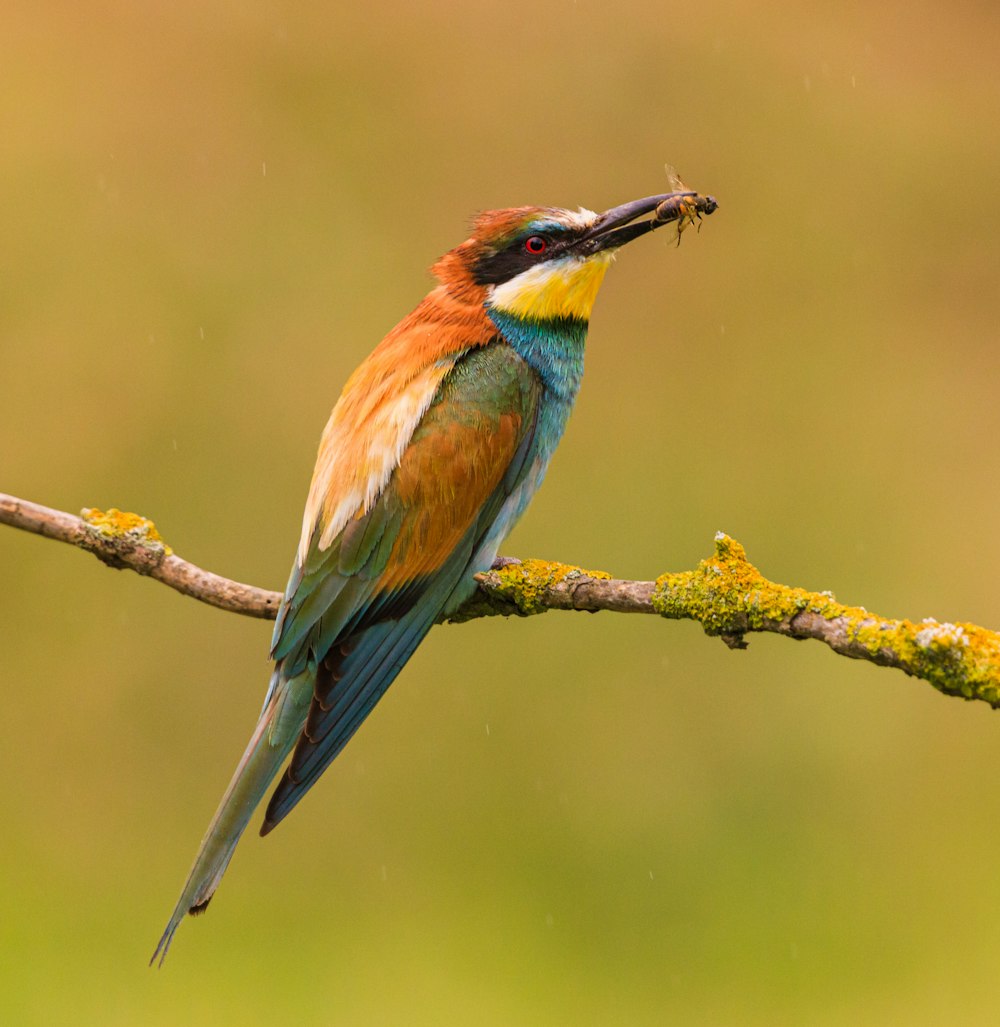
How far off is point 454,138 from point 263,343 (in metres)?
0.82

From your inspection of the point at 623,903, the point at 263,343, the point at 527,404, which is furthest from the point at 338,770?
the point at 527,404

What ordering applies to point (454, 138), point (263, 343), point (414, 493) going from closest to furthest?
point (414, 493)
point (263, 343)
point (454, 138)

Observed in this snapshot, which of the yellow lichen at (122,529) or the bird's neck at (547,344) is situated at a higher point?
the bird's neck at (547,344)

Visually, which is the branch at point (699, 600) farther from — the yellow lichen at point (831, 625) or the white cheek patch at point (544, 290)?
the white cheek patch at point (544, 290)

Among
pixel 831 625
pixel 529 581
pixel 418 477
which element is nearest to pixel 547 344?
pixel 418 477

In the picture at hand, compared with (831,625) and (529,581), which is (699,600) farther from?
(529,581)

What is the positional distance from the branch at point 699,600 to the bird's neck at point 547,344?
1.21 feet

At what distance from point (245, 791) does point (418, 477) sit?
55 cm

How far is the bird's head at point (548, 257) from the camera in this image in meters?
2.55

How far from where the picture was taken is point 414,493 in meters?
2.34

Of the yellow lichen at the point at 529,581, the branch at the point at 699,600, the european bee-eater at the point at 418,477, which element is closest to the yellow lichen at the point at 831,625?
the branch at the point at 699,600

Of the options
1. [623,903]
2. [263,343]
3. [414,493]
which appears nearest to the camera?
[414,493]

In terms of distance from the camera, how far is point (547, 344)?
2.53 m

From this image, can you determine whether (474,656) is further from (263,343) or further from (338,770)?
(263,343)
